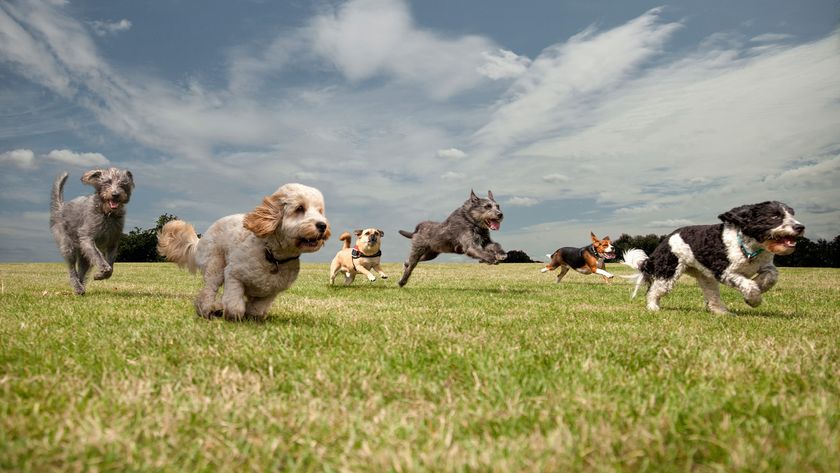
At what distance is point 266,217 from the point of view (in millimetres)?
5188

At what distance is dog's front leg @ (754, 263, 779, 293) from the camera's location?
7660mm

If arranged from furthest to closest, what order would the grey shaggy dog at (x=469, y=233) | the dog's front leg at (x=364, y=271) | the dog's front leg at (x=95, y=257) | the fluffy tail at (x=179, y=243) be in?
1. the dog's front leg at (x=364, y=271)
2. the grey shaggy dog at (x=469, y=233)
3. the dog's front leg at (x=95, y=257)
4. the fluffy tail at (x=179, y=243)

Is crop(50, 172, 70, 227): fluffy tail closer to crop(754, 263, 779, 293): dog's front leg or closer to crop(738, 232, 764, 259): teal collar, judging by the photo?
crop(738, 232, 764, 259): teal collar

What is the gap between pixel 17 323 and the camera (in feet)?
18.1

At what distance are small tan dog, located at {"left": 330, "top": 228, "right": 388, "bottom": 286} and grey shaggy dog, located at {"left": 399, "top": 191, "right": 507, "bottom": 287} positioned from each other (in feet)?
2.97

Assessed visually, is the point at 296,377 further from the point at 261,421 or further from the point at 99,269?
the point at 99,269

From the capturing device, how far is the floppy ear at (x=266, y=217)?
5.16m

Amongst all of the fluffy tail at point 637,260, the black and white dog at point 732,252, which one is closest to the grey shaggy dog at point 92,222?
the fluffy tail at point 637,260

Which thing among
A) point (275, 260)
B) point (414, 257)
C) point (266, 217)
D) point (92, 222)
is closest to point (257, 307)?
point (275, 260)

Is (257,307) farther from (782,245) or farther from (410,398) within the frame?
(782,245)

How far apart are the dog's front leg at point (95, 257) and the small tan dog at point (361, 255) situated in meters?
5.58

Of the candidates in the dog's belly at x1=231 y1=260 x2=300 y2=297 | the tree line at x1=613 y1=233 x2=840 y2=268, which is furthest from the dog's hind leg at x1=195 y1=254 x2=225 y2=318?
the tree line at x1=613 y1=233 x2=840 y2=268

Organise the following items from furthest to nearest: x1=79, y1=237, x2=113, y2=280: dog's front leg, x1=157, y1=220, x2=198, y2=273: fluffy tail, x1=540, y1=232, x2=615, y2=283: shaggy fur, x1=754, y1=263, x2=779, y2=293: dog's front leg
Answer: x1=540, y1=232, x2=615, y2=283: shaggy fur
x1=79, y1=237, x2=113, y2=280: dog's front leg
x1=754, y1=263, x2=779, y2=293: dog's front leg
x1=157, y1=220, x2=198, y2=273: fluffy tail

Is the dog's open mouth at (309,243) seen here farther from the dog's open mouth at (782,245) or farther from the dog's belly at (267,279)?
the dog's open mouth at (782,245)
